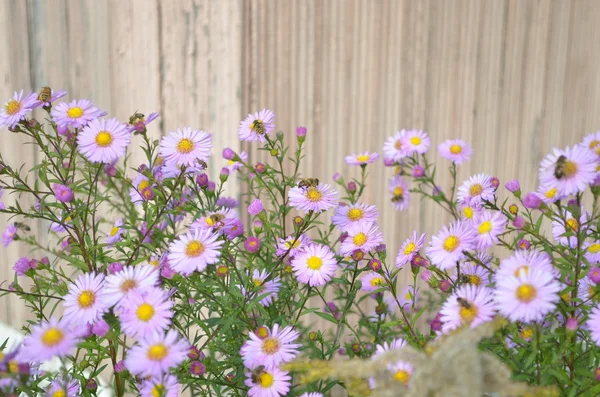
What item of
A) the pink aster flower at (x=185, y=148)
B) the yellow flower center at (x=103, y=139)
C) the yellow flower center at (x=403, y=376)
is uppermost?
the pink aster flower at (x=185, y=148)

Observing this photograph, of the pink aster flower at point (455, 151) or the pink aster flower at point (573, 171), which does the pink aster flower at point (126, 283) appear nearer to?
the pink aster flower at point (573, 171)

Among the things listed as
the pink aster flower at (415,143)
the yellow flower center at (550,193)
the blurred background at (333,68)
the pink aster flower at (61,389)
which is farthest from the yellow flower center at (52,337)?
the blurred background at (333,68)

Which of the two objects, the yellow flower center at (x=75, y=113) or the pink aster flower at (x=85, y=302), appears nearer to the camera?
the pink aster flower at (x=85, y=302)

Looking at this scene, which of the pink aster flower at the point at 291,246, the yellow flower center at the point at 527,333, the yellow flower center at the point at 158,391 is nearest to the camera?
the yellow flower center at the point at 158,391

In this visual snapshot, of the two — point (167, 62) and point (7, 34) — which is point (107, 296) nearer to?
point (167, 62)

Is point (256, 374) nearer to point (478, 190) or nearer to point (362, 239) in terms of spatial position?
point (362, 239)

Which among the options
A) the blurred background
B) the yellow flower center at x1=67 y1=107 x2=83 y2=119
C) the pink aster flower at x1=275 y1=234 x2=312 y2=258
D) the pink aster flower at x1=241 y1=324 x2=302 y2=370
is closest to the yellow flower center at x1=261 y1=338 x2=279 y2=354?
the pink aster flower at x1=241 y1=324 x2=302 y2=370
